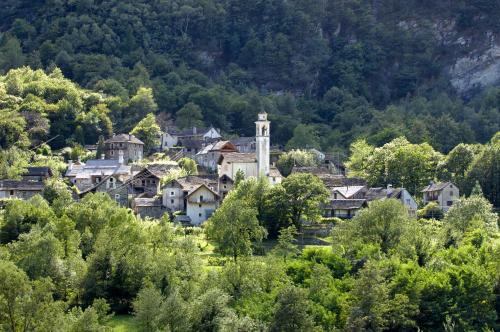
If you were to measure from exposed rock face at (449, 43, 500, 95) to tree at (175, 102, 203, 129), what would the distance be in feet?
129

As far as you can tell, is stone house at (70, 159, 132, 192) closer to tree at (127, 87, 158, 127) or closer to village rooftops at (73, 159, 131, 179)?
village rooftops at (73, 159, 131, 179)

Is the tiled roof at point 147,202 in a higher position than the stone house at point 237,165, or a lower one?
lower

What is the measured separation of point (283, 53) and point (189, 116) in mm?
32345

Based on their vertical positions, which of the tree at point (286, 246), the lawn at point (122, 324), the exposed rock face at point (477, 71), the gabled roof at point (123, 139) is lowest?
the lawn at point (122, 324)

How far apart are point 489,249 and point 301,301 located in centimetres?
1624

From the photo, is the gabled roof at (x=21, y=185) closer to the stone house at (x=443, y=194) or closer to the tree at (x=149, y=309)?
the stone house at (x=443, y=194)

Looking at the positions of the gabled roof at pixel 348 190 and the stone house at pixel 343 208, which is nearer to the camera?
the stone house at pixel 343 208

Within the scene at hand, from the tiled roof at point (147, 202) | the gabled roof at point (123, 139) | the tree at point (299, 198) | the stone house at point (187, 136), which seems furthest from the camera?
the stone house at point (187, 136)

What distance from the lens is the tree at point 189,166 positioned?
99938 mm

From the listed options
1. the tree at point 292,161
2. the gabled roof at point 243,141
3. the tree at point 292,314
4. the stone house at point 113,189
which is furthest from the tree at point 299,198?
the gabled roof at point 243,141

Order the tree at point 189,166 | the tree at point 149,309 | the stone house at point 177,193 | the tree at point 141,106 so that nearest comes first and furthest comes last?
1. the tree at point 149,309
2. the stone house at point 177,193
3. the tree at point 189,166
4. the tree at point 141,106

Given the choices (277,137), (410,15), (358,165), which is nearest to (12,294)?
(358,165)

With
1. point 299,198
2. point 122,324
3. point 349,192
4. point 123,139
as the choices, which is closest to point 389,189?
point 349,192

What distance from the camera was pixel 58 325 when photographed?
56500 millimetres
